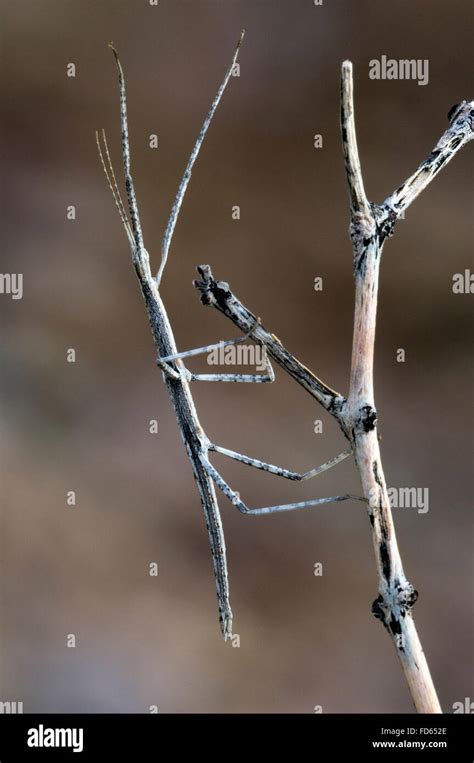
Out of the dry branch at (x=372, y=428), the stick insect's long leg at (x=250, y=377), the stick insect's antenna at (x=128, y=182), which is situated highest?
the stick insect's antenna at (x=128, y=182)

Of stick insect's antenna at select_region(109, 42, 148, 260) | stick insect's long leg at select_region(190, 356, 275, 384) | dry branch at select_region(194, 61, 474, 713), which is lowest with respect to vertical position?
dry branch at select_region(194, 61, 474, 713)

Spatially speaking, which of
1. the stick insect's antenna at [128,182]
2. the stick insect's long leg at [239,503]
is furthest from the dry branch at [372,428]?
the stick insect's antenna at [128,182]

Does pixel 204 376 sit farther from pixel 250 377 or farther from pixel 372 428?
pixel 372 428

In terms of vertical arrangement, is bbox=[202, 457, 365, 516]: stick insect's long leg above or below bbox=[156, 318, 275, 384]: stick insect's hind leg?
below

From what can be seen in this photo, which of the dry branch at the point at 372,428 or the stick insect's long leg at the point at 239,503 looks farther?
the stick insect's long leg at the point at 239,503

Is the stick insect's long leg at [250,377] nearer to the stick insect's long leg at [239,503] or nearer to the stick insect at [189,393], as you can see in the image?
the stick insect at [189,393]

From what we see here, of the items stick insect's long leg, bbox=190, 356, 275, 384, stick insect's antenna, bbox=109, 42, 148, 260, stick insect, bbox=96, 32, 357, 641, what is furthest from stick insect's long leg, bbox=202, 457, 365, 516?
stick insect's antenna, bbox=109, 42, 148, 260

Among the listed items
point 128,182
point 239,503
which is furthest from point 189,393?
point 128,182

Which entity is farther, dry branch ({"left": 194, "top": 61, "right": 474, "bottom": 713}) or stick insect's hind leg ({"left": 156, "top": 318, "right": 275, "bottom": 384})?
stick insect's hind leg ({"left": 156, "top": 318, "right": 275, "bottom": 384})

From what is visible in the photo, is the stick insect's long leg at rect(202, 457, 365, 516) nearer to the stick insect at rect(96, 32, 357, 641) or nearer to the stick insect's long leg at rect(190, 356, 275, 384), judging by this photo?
the stick insect at rect(96, 32, 357, 641)

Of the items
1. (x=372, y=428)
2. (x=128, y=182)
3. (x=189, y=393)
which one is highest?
(x=128, y=182)
